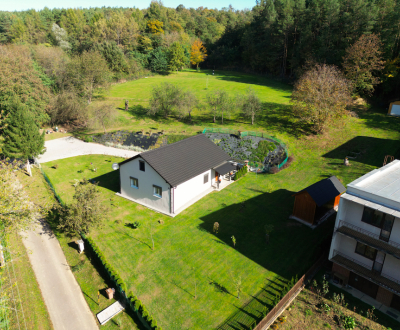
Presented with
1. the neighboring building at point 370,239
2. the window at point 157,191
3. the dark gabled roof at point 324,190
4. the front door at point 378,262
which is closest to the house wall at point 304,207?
the dark gabled roof at point 324,190

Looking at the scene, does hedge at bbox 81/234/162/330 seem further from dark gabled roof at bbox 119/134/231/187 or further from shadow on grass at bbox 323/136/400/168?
shadow on grass at bbox 323/136/400/168

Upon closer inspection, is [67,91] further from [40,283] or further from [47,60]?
[40,283]

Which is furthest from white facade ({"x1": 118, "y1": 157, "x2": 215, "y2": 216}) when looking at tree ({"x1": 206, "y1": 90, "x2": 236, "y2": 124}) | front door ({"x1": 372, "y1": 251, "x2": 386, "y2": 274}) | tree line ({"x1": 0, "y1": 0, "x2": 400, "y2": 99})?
tree line ({"x1": 0, "y1": 0, "x2": 400, "y2": 99})

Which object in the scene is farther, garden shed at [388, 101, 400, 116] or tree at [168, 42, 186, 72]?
tree at [168, 42, 186, 72]

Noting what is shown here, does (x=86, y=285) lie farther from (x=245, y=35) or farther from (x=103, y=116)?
(x=245, y=35)

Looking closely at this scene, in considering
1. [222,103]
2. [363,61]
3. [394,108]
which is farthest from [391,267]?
[363,61]
